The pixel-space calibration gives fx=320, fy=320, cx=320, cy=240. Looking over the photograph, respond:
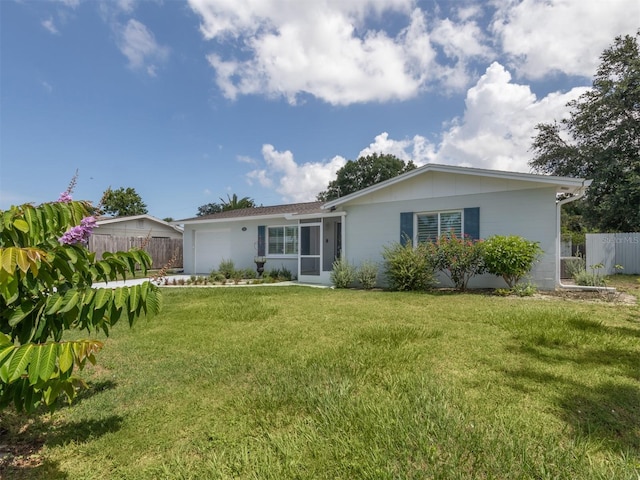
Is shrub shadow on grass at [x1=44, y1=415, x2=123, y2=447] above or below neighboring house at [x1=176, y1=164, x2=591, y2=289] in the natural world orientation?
below

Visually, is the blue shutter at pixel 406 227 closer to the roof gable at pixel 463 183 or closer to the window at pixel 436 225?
the window at pixel 436 225

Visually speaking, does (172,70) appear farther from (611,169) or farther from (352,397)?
(611,169)

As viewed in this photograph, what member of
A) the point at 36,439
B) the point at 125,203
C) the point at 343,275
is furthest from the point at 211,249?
the point at 125,203

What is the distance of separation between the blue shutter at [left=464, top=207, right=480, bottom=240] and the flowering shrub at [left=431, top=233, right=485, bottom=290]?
284 millimetres

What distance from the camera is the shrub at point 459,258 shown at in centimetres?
914

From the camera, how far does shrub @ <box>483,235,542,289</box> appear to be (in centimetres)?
843

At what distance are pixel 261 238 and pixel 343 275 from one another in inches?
233

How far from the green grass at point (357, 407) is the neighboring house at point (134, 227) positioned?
18.0m

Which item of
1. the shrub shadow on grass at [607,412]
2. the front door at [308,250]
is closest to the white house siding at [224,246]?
the front door at [308,250]

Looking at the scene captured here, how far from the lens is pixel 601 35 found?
17.8m

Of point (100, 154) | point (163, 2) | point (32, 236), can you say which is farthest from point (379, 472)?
point (100, 154)

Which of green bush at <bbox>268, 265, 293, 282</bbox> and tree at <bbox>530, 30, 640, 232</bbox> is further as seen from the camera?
tree at <bbox>530, 30, 640, 232</bbox>

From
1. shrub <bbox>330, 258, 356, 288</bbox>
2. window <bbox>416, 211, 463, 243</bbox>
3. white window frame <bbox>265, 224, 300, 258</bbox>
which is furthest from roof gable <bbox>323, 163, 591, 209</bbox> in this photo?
white window frame <bbox>265, 224, 300, 258</bbox>

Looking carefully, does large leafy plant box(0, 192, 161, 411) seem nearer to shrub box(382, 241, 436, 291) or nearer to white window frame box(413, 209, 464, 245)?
shrub box(382, 241, 436, 291)
